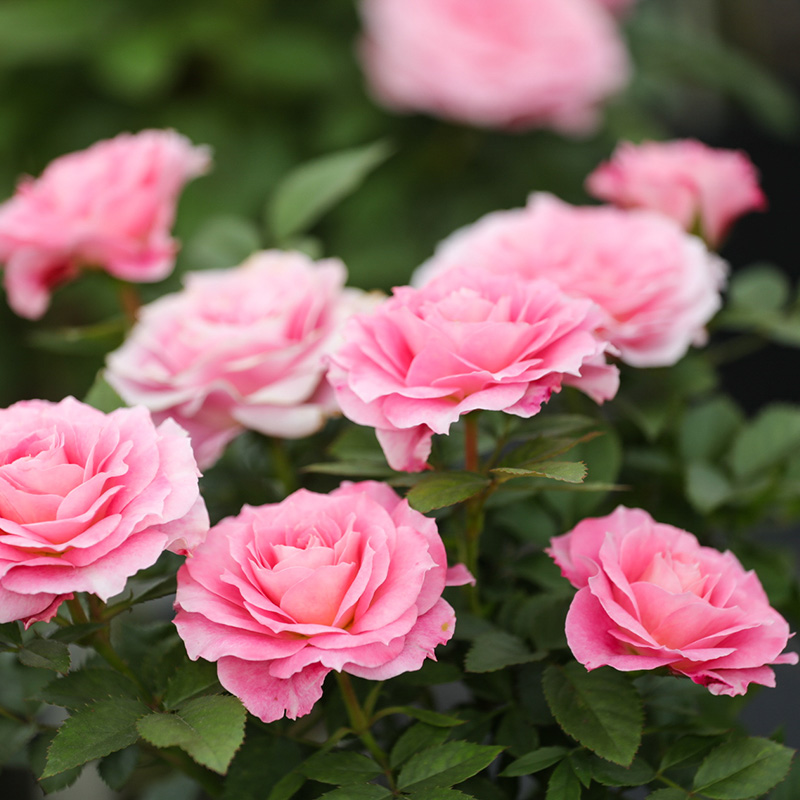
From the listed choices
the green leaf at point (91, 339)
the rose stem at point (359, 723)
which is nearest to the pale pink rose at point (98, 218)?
the green leaf at point (91, 339)

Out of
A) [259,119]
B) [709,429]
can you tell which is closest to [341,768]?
[709,429]

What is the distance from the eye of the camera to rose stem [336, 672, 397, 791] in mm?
301

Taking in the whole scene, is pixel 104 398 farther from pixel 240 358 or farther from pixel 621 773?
pixel 621 773

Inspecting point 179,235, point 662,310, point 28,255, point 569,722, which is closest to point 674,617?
point 569,722

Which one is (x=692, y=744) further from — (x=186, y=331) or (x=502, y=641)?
(x=186, y=331)

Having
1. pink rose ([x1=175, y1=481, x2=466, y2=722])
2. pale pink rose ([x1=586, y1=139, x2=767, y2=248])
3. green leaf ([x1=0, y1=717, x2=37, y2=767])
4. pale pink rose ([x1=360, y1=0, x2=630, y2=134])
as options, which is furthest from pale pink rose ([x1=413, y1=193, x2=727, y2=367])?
pale pink rose ([x1=360, y1=0, x2=630, y2=134])

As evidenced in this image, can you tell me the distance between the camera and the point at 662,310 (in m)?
0.40

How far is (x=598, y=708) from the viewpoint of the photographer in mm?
293

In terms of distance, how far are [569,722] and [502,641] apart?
0.04m

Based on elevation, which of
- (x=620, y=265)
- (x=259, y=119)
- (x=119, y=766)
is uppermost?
(x=620, y=265)

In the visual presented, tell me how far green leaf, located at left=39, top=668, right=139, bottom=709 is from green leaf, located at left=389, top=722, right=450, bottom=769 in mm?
91

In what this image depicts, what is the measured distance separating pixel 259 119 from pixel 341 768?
104 cm

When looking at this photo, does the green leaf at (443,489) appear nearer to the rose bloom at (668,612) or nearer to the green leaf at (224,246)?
the rose bloom at (668,612)

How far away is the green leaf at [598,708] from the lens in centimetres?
28
